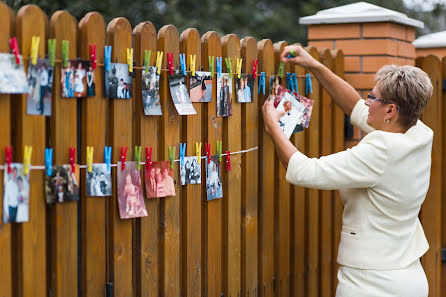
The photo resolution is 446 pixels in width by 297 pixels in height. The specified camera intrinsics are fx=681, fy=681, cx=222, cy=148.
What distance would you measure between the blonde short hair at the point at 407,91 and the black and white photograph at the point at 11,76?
1.77m

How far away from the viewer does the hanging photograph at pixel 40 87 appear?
2.53m

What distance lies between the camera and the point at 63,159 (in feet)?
8.76

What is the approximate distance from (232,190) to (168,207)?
57cm

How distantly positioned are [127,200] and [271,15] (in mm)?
11818

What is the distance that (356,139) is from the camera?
4754 mm

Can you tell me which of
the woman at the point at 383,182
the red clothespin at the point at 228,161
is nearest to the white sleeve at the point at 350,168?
the woman at the point at 383,182

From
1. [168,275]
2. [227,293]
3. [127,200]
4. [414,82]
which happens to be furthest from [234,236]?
[414,82]

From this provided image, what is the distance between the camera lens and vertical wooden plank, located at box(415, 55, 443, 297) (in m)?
5.00

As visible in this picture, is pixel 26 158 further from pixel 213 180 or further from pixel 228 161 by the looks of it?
pixel 228 161

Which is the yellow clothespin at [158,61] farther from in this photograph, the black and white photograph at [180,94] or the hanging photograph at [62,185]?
the hanging photograph at [62,185]

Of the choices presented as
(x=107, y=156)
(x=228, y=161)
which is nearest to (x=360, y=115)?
(x=228, y=161)

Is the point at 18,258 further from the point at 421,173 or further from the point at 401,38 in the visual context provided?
the point at 401,38

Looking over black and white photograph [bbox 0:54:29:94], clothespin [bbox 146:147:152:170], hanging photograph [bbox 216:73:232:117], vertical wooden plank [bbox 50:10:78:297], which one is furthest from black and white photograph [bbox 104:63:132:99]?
hanging photograph [bbox 216:73:232:117]

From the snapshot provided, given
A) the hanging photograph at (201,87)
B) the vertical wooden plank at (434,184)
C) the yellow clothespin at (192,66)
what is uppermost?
the yellow clothespin at (192,66)
